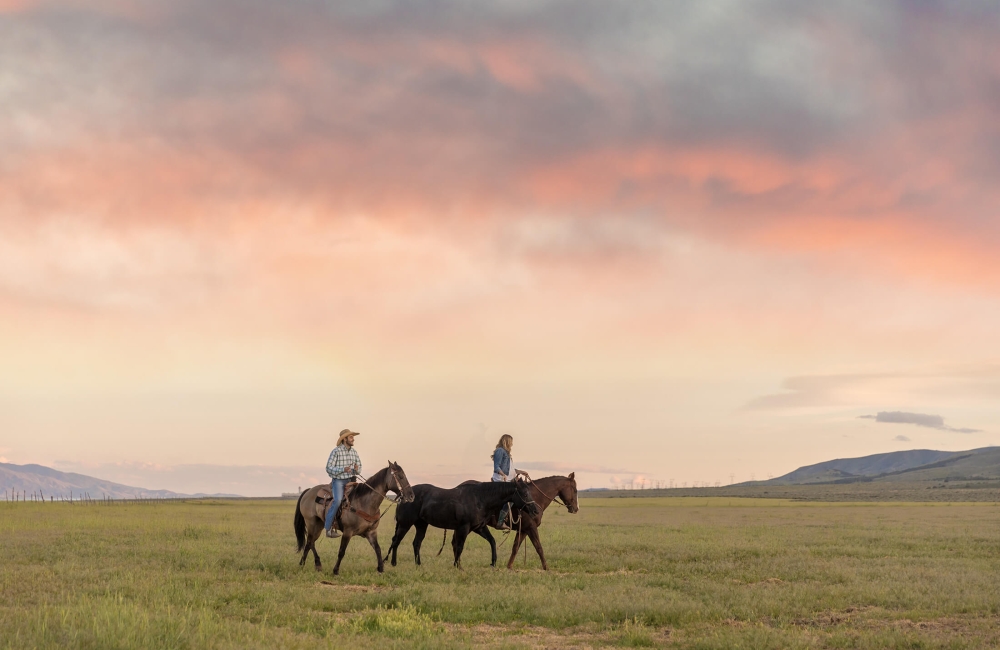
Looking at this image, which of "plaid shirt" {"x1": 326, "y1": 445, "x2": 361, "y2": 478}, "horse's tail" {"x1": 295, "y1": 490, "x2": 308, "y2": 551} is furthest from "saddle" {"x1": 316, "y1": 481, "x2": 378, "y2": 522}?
"horse's tail" {"x1": 295, "y1": 490, "x2": 308, "y2": 551}

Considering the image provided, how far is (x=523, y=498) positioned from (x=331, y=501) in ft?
15.0

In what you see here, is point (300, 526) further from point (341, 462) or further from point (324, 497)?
point (341, 462)

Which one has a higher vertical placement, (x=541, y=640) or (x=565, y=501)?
(x=565, y=501)

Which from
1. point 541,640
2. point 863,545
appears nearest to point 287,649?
point 541,640

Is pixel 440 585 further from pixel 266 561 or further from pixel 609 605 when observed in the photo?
pixel 266 561

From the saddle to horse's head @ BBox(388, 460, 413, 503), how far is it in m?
0.83

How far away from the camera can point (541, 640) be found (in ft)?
37.7

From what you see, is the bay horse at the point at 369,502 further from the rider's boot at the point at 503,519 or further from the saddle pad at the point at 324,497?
the rider's boot at the point at 503,519

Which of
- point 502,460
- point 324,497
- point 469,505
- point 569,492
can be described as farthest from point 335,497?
point 569,492

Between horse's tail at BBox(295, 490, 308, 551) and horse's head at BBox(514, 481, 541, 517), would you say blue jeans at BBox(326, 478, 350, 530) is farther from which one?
horse's head at BBox(514, 481, 541, 517)

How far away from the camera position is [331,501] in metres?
17.8

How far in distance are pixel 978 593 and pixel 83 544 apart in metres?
25.1

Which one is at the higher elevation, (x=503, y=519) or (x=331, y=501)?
(x=331, y=501)

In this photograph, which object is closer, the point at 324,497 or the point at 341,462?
the point at 341,462
